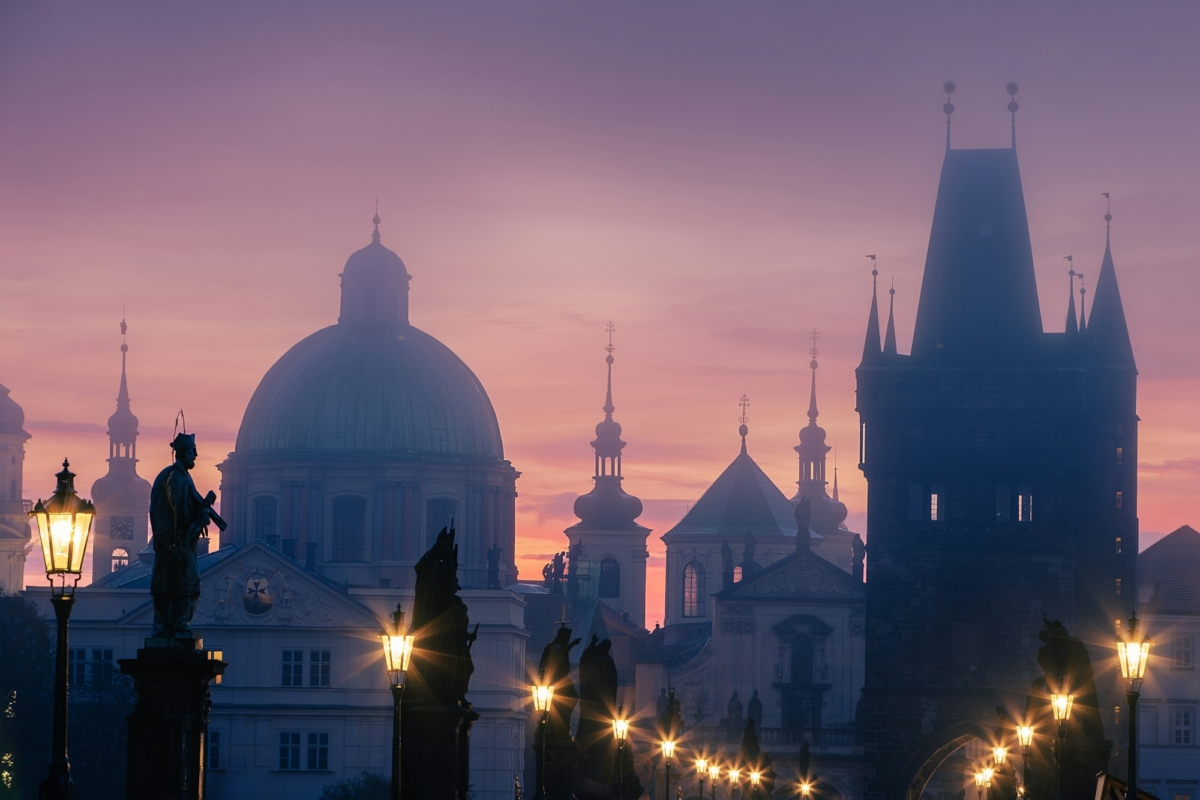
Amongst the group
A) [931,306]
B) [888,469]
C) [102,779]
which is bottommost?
[102,779]

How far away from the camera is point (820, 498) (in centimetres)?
16912

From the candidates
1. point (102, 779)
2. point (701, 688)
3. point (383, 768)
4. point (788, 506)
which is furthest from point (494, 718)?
point (788, 506)

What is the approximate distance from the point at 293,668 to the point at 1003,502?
3219cm

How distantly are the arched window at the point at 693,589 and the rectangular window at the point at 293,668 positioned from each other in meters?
52.0

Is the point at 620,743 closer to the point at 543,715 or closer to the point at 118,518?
the point at 543,715

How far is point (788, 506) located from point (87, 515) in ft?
456

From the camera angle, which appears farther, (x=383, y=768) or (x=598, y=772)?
(x=383, y=768)

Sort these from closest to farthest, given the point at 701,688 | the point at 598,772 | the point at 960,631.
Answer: the point at 598,772, the point at 960,631, the point at 701,688

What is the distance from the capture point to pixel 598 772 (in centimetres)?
4575

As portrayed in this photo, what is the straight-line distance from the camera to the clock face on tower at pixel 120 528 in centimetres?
15400

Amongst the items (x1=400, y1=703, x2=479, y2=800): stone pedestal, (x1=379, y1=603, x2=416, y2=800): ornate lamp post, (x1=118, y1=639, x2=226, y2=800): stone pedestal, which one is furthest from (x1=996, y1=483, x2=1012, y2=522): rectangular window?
(x1=118, y1=639, x2=226, y2=800): stone pedestal

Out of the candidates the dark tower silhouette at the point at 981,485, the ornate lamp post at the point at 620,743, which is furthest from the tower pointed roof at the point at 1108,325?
the ornate lamp post at the point at 620,743

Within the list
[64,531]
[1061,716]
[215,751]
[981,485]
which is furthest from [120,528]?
[64,531]

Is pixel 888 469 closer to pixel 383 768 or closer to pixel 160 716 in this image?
pixel 383 768
